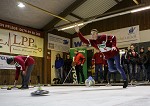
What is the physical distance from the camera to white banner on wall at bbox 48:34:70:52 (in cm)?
1384

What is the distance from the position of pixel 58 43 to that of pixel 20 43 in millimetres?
2999

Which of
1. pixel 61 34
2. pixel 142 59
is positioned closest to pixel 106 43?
pixel 142 59

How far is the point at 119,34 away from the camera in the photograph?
12.8 meters

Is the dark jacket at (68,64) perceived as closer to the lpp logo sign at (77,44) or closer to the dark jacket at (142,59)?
the lpp logo sign at (77,44)

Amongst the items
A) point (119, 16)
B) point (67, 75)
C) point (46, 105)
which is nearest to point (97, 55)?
point (67, 75)

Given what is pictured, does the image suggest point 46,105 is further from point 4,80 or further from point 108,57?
point 4,80

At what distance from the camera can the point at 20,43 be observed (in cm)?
1203

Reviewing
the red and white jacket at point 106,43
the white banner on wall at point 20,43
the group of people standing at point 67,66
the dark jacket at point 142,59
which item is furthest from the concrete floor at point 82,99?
the white banner on wall at point 20,43

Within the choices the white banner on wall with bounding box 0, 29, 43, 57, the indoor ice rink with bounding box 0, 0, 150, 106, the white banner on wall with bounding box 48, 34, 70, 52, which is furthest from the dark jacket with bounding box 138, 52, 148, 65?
the white banner on wall with bounding box 48, 34, 70, 52

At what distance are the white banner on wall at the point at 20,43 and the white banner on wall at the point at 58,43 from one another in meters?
0.66

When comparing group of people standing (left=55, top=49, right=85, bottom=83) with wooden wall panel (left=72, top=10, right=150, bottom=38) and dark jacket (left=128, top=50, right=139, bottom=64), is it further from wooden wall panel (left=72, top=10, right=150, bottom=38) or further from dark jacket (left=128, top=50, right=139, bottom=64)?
wooden wall panel (left=72, top=10, right=150, bottom=38)

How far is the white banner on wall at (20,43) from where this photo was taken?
36.9 ft

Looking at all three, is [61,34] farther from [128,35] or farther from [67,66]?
[128,35]

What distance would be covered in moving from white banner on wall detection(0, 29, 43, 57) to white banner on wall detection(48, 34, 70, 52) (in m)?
0.66
